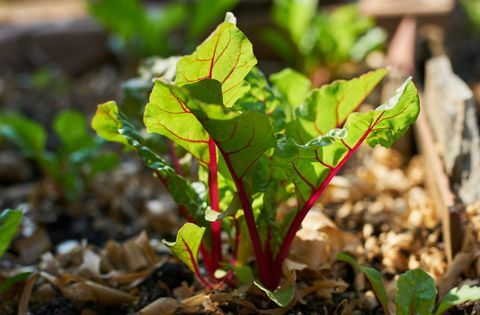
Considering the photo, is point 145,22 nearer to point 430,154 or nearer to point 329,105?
point 430,154

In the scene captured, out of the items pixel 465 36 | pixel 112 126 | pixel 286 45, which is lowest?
pixel 465 36

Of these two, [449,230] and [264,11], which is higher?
[264,11]

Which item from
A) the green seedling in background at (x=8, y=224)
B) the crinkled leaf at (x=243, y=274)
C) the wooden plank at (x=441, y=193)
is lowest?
the wooden plank at (x=441, y=193)

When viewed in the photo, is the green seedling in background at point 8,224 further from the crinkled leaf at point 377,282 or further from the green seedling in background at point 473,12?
the green seedling in background at point 473,12

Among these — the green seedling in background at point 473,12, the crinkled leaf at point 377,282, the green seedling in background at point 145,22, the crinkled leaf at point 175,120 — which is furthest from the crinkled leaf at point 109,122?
the green seedling in background at point 473,12

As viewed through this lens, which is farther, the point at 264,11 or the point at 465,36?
the point at 465,36

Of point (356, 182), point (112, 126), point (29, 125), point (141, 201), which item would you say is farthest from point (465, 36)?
point (112, 126)

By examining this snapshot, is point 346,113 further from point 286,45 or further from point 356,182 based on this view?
point 286,45
